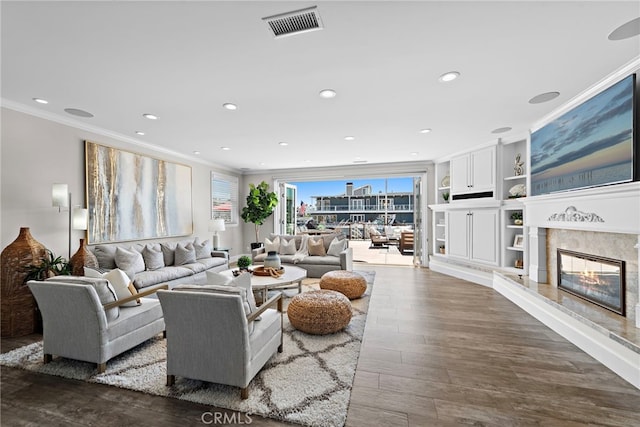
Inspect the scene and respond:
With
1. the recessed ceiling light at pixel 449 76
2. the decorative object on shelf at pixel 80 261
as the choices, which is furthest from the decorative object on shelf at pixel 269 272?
the recessed ceiling light at pixel 449 76

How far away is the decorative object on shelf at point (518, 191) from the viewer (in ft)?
15.1

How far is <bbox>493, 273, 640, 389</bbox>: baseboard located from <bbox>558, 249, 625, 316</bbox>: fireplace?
374 mm

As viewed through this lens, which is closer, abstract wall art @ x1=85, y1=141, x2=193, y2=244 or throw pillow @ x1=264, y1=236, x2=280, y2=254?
abstract wall art @ x1=85, y1=141, x2=193, y2=244

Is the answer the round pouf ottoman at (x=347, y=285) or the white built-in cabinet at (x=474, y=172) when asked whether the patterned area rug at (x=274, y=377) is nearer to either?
the round pouf ottoman at (x=347, y=285)

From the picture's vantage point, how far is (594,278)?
298 centimetres

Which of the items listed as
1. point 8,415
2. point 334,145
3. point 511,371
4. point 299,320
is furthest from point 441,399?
point 334,145

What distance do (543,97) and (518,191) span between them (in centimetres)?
205

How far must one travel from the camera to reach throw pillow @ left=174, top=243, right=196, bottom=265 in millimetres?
4762

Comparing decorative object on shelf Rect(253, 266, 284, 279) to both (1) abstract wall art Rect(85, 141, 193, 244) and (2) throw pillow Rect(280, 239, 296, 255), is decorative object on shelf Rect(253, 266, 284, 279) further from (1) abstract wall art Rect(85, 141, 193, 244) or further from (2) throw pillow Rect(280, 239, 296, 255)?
(1) abstract wall art Rect(85, 141, 193, 244)

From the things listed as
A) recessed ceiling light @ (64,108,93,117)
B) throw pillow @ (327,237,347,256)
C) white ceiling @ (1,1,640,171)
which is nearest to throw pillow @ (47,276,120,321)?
white ceiling @ (1,1,640,171)

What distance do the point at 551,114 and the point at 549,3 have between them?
2480 millimetres

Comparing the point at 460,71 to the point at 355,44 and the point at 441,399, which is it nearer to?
the point at 355,44

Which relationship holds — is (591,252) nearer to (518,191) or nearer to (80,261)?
(518,191)

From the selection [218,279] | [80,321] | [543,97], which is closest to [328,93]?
[218,279]
